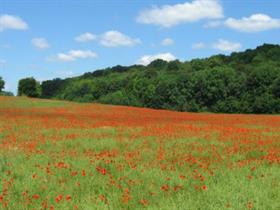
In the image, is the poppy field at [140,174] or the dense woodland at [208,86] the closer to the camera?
the poppy field at [140,174]

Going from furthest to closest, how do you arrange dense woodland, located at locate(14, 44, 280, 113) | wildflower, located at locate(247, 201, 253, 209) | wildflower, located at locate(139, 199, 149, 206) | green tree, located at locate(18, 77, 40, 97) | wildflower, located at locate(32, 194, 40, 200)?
green tree, located at locate(18, 77, 40, 97)
dense woodland, located at locate(14, 44, 280, 113)
wildflower, located at locate(32, 194, 40, 200)
wildflower, located at locate(139, 199, 149, 206)
wildflower, located at locate(247, 201, 253, 209)

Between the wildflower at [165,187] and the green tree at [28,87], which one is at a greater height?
the green tree at [28,87]

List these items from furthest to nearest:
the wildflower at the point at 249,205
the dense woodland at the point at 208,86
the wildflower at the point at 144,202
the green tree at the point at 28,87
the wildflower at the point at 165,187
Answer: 1. the green tree at the point at 28,87
2. the dense woodland at the point at 208,86
3. the wildflower at the point at 165,187
4. the wildflower at the point at 144,202
5. the wildflower at the point at 249,205

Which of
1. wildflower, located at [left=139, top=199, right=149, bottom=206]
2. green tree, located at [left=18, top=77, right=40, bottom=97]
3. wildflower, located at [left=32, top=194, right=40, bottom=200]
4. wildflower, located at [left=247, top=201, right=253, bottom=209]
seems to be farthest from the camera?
green tree, located at [left=18, top=77, right=40, bottom=97]

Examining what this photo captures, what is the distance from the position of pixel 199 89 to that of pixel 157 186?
8221cm

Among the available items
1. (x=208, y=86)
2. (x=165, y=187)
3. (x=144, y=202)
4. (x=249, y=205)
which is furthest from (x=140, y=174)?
(x=208, y=86)

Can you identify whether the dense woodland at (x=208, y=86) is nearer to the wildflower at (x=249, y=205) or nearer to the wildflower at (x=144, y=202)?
the wildflower at (x=249, y=205)

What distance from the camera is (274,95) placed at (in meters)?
76.0

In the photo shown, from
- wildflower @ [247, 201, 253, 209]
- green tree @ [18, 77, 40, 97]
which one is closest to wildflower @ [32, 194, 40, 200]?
wildflower @ [247, 201, 253, 209]

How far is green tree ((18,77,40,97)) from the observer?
120m

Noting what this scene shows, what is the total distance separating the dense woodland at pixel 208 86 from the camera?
79.6 m

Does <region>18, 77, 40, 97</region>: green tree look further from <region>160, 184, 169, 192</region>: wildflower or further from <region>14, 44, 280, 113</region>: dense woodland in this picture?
<region>160, 184, 169, 192</region>: wildflower

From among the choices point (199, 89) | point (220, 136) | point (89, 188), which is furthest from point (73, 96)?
point (89, 188)

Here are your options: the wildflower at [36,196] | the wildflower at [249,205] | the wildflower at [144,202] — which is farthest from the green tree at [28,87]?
the wildflower at [249,205]
